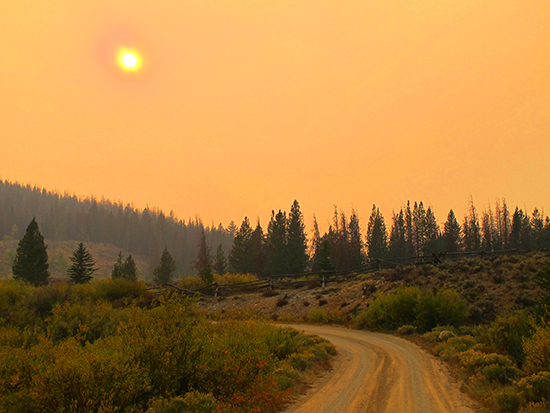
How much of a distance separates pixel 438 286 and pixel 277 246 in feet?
163

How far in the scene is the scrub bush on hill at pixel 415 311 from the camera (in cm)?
2003

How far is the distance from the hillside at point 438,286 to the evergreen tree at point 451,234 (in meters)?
56.2

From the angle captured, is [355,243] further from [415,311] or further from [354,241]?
[415,311]

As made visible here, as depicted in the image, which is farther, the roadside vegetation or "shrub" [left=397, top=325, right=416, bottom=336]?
"shrub" [left=397, top=325, right=416, bottom=336]

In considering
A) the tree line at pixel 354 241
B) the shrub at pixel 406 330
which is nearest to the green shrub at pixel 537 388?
the shrub at pixel 406 330

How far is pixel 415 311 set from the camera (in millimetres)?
20703

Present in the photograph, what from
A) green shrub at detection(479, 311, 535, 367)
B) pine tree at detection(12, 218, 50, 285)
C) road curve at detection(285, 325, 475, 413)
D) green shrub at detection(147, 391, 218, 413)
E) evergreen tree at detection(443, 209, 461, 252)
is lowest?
road curve at detection(285, 325, 475, 413)

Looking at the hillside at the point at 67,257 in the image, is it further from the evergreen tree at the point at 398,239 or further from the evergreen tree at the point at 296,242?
the evergreen tree at the point at 398,239

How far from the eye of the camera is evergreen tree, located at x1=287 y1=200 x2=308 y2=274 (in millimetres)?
70556

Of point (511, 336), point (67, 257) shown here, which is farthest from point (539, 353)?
point (67, 257)

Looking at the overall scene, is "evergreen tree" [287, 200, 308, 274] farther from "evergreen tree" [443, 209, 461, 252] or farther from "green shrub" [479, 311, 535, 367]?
"green shrub" [479, 311, 535, 367]

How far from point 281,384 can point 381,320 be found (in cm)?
1415

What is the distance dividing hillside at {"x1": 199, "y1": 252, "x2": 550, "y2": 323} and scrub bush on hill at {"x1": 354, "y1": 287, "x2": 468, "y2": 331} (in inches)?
63.6

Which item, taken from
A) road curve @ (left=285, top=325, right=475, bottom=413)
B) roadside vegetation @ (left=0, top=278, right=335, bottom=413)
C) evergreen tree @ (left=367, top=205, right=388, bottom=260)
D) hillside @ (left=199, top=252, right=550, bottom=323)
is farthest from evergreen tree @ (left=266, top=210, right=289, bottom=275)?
roadside vegetation @ (left=0, top=278, right=335, bottom=413)
